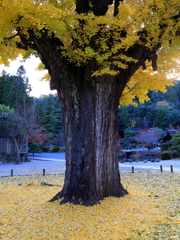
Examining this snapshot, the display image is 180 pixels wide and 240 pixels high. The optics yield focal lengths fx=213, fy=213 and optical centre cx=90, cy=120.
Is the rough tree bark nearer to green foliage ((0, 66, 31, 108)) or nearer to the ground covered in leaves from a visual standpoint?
the ground covered in leaves

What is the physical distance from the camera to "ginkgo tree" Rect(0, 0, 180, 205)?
4570 mm

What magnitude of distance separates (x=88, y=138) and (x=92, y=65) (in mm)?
1651

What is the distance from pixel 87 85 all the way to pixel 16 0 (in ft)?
7.08

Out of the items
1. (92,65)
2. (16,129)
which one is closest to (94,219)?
(92,65)

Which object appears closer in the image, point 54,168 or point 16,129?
point 54,168

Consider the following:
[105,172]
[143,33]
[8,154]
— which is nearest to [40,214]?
[105,172]

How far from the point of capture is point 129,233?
10.3ft

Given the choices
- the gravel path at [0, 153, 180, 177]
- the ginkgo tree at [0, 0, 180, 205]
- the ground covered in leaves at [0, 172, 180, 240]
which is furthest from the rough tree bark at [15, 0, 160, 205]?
the gravel path at [0, 153, 180, 177]

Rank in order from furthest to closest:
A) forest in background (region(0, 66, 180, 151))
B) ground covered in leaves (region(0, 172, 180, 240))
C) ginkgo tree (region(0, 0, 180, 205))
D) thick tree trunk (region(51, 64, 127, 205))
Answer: forest in background (region(0, 66, 180, 151))
thick tree trunk (region(51, 64, 127, 205))
ginkgo tree (region(0, 0, 180, 205))
ground covered in leaves (region(0, 172, 180, 240))

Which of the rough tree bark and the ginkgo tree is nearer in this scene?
the ginkgo tree

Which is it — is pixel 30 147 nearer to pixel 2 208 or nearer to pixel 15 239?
pixel 2 208

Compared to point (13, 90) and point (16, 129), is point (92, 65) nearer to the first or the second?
point (16, 129)

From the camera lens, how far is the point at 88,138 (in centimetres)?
480

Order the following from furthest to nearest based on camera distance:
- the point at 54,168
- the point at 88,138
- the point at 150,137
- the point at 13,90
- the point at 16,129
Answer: the point at 13,90 < the point at 150,137 < the point at 16,129 < the point at 54,168 < the point at 88,138
